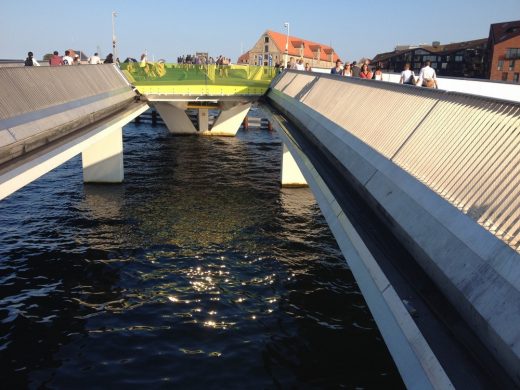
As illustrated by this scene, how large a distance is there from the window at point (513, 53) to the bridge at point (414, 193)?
6198 centimetres

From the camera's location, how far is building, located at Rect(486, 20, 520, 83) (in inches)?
2584

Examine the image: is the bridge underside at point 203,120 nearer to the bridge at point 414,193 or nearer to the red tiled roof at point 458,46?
the bridge at point 414,193

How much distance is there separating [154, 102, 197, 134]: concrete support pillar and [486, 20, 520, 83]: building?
47.3 m

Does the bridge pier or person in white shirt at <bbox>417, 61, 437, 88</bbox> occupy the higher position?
person in white shirt at <bbox>417, 61, 437, 88</bbox>

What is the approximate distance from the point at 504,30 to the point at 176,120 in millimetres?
54337

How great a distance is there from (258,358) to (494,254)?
23.6 ft

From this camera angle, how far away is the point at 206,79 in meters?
33.1

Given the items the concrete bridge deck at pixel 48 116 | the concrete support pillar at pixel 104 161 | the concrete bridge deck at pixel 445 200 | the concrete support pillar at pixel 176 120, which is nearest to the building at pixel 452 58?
the concrete support pillar at pixel 176 120

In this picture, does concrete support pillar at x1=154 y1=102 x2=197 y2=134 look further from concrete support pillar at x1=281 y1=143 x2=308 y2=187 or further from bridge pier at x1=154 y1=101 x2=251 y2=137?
concrete support pillar at x1=281 y1=143 x2=308 y2=187

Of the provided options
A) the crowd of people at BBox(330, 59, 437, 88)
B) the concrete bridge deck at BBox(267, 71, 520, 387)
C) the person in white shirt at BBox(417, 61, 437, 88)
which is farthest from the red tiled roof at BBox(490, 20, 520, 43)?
the concrete bridge deck at BBox(267, 71, 520, 387)

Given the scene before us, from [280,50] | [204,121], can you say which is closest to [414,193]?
[204,121]

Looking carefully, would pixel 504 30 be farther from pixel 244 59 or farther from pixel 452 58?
pixel 244 59

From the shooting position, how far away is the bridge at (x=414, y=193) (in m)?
4.37

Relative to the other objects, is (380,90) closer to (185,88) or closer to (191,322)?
(191,322)
